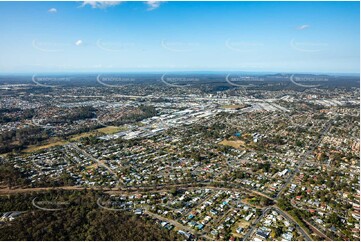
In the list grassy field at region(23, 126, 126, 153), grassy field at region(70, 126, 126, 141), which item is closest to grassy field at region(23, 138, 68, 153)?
grassy field at region(23, 126, 126, 153)

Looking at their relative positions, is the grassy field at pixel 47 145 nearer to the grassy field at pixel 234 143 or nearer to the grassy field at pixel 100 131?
the grassy field at pixel 100 131

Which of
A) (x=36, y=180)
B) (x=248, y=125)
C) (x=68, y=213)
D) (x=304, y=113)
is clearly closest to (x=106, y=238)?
(x=68, y=213)

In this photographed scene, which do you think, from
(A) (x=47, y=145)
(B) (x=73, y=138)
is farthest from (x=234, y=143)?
(A) (x=47, y=145)

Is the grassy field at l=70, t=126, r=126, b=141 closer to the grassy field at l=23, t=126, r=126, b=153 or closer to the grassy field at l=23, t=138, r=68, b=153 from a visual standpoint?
the grassy field at l=23, t=126, r=126, b=153

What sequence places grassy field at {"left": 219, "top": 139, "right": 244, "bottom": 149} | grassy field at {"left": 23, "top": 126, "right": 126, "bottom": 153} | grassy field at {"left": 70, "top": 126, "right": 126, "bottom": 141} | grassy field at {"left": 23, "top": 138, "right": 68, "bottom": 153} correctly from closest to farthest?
grassy field at {"left": 23, "top": 138, "right": 68, "bottom": 153}, grassy field at {"left": 219, "top": 139, "right": 244, "bottom": 149}, grassy field at {"left": 23, "top": 126, "right": 126, "bottom": 153}, grassy field at {"left": 70, "top": 126, "right": 126, "bottom": 141}

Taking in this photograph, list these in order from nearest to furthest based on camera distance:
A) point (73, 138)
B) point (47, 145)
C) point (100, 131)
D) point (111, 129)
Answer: point (47, 145)
point (73, 138)
point (100, 131)
point (111, 129)

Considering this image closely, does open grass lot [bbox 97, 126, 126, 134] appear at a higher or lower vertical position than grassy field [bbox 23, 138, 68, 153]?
higher

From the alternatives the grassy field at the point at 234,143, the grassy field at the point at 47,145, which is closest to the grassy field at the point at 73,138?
the grassy field at the point at 47,145

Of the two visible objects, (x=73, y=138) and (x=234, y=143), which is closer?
(x=234, y=143)

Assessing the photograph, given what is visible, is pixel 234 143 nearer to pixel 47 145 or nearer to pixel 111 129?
pixel 111 129

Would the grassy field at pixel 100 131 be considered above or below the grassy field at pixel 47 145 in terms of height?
above

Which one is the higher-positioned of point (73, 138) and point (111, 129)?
point (111, 129)

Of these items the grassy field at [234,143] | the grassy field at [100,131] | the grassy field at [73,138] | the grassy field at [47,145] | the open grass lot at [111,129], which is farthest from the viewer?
the open grass lot at [111,129]
